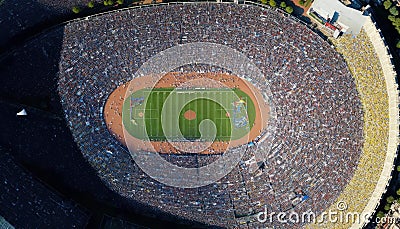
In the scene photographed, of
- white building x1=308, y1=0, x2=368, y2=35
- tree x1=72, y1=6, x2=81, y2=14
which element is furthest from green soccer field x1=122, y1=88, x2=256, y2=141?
white building x1=308, y1=0, x2=368, y2=35

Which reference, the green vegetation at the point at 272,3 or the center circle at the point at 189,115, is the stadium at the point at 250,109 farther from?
the center circle at the point at 189,115

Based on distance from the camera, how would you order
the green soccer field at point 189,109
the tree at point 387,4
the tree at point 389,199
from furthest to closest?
the green soccer field at point 189,109, the tree at point 387,4, the tree at point 389,199

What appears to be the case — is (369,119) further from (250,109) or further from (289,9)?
(289,9)

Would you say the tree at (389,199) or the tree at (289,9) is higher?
the tree at (289,9)

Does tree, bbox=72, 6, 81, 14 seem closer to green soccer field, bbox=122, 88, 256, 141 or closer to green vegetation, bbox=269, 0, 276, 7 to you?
green soccer field, bbox=122, 88, 256, 141

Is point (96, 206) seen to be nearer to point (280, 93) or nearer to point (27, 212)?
point (27, 212)

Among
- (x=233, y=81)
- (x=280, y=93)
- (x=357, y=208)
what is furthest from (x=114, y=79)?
(x=357, y=208)

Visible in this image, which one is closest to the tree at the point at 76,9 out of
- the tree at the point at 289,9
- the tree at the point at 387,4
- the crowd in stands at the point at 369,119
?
the tree at the point at 289,9
